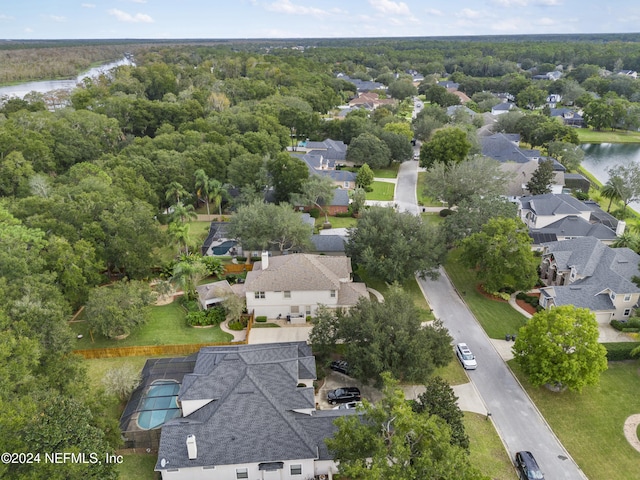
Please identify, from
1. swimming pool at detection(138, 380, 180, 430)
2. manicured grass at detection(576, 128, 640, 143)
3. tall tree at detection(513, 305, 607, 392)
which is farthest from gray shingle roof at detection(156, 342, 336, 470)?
manicured grass at detection(576, 128, 640, 143)

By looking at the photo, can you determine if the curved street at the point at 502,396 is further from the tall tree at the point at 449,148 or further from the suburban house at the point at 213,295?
the tall tree at the point at 449,148

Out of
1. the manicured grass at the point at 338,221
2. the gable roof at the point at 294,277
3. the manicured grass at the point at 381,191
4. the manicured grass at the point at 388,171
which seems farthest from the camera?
the manicured grass at the point at 388,171

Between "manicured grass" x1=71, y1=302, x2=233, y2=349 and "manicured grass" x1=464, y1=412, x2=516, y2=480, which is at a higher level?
"manicured grass" x1=464, y1=412, x2=516, y2=480

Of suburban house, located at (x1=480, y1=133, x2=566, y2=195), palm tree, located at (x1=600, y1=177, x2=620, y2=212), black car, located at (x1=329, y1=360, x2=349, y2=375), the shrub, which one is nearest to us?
black car, located at (x1=329, y1=360, x2=349, y2=375)

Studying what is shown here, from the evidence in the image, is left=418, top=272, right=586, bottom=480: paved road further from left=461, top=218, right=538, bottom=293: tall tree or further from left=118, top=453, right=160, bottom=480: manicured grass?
left=118, top=453, right=160, bottom=480: manicured grass

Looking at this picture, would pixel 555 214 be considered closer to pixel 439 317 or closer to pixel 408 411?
pixel 439 317

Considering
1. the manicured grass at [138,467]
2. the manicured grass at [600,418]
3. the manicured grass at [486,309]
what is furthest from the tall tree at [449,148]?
the manicured grass at [138,467]

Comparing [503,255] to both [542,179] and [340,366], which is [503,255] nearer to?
A: [340,366]
